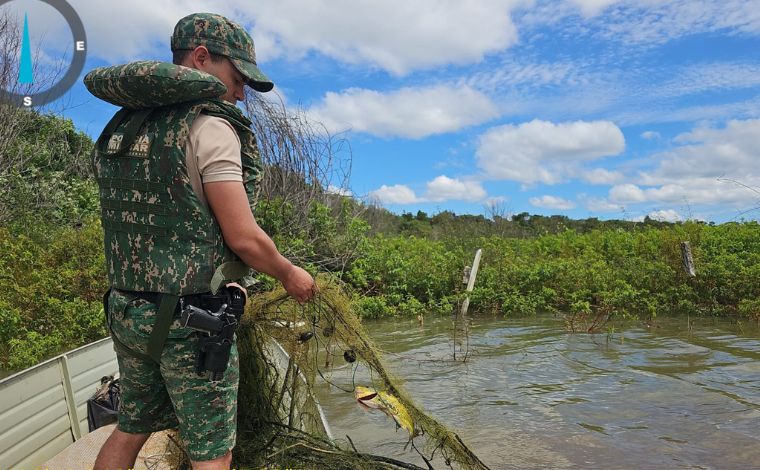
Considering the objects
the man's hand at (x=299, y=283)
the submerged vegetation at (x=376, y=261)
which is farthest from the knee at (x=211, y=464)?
the submerged vegetation at (x=376, y=261)

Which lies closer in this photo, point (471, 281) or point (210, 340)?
point (210, 340)

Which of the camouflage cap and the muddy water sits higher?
the camouflage cap

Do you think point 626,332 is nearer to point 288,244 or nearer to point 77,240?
point 288,244

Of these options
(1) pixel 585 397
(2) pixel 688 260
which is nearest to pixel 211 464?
(1) pixel 585 397

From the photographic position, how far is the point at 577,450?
4.84 m

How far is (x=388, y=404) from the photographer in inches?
114

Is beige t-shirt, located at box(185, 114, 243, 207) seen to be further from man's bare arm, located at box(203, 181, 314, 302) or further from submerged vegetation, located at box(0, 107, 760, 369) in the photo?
submerged vegetation, located at box(0, 107, 760, 369)

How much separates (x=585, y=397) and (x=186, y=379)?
5124mm

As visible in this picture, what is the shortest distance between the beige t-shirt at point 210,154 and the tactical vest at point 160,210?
2cm

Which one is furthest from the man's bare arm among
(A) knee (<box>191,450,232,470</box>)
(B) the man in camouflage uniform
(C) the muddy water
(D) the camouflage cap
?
(C) the muddy water

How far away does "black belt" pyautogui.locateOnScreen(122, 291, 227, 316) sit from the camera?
6.97 ft

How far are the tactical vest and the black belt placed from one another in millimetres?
31

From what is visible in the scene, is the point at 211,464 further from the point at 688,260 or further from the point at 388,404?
the point at 688,260

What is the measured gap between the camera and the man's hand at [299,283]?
2.26 m
